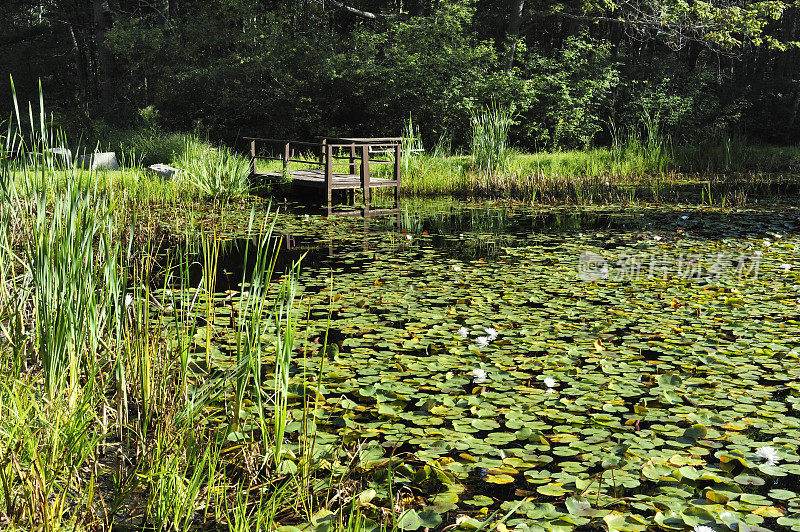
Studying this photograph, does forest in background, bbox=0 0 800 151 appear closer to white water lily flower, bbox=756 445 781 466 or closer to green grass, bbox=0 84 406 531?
white water lily flower, bbox=756 445 781 466

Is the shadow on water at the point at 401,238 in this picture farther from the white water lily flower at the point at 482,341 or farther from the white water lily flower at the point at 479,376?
the white water lily flower at the point at 479,376

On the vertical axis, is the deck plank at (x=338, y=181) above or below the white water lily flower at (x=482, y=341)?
above

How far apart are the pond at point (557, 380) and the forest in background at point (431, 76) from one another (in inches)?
465

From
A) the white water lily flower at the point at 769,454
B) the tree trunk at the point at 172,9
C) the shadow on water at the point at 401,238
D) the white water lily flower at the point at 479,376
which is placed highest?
the tree trunk at the point at 172,9

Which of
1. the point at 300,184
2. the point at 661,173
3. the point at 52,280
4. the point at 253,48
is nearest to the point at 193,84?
the point at 253,48

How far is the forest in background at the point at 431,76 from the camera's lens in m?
18.0

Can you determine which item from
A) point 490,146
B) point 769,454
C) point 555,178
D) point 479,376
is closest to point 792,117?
point 555,178

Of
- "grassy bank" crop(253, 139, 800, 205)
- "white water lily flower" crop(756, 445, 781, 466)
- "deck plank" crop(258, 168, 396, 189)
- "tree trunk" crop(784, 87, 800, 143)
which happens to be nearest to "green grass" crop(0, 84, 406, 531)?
"white water lily flower" crop(756, 445, 781, 466)

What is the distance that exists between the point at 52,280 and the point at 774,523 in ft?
7.98

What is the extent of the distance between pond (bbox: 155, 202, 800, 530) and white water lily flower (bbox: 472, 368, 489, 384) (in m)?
0.03

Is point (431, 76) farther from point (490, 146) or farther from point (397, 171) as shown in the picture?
point (397, 171)

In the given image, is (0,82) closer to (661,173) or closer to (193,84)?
(193,84)

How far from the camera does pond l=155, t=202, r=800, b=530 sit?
2.22 metres

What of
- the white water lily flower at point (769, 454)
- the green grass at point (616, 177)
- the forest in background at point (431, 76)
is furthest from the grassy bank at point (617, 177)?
the white water lily flower at point (769, 454)
